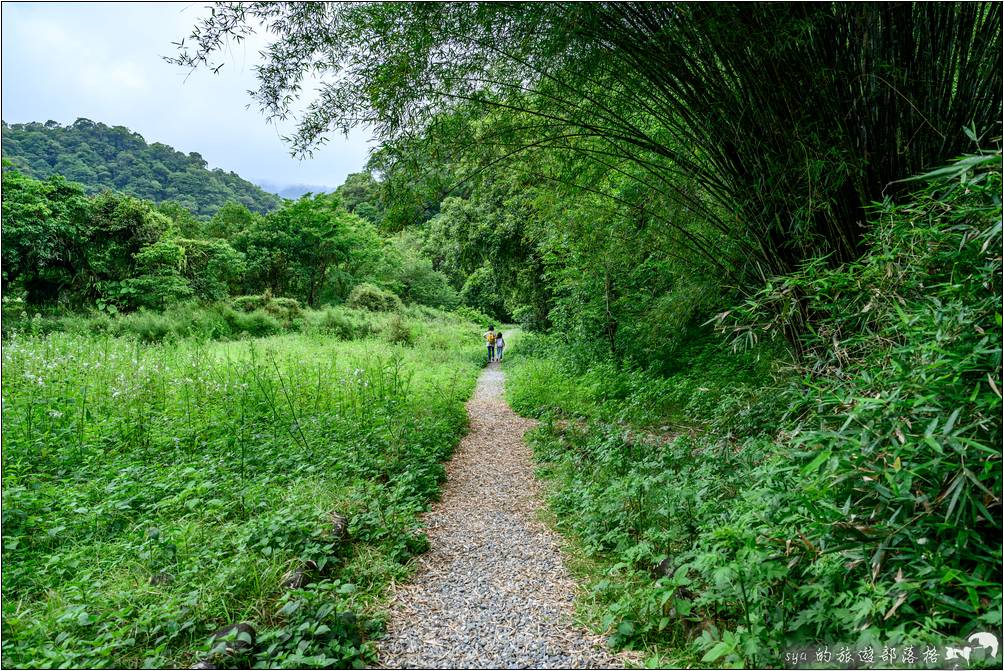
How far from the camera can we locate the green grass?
194 centimetres

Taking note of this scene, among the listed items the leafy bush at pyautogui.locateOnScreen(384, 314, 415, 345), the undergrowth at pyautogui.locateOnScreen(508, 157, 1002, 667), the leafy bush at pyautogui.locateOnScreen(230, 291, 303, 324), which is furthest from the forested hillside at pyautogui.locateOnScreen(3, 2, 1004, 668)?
the leafy bush at pyautogui.locateOnScreen(230, 291, 303, 324)

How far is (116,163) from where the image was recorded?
1540cm

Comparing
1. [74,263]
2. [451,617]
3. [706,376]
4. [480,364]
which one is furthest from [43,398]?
[74,263]

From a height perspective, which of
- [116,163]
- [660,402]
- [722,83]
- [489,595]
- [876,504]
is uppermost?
[116,163]

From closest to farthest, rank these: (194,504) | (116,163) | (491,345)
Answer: (194,504) → (491,345) → (116,163)

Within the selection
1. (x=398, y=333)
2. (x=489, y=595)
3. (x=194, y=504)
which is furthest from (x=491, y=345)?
(x=489, y=595)

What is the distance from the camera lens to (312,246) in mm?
19672

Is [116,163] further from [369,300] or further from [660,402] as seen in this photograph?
[660,402]

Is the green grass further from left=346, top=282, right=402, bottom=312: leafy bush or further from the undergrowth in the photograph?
left=346, top=282, right=402, bottom=312: leafy bush

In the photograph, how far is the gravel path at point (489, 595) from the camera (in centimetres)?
198

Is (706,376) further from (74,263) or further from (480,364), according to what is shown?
(74,263)

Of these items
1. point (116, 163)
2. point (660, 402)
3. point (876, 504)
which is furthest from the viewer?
point (116, 163)

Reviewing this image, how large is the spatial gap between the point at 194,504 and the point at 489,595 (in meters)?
1.83

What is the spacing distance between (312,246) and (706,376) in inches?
697
